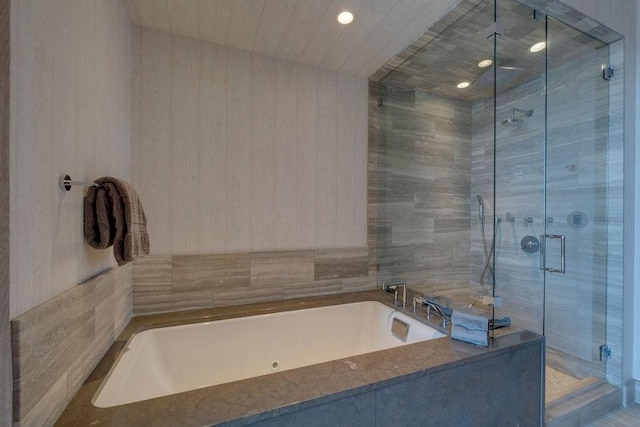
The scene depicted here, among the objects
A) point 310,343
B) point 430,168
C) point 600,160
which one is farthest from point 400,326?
point 600,160

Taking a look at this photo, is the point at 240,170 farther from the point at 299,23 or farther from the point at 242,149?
the point at 299,23

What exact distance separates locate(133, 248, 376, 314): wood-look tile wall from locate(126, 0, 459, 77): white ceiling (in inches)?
58.9

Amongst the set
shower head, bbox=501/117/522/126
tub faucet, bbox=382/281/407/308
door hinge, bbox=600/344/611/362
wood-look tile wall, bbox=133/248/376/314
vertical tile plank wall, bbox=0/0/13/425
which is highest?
shower head, bbox=501/117/522/126

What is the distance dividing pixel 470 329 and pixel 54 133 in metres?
1.91

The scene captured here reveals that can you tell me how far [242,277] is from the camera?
1.98m

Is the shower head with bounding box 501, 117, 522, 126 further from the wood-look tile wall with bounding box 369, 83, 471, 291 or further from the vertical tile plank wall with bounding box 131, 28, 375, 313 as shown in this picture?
the vertical tile plank wall with bounding box 131, 28, 375, 313

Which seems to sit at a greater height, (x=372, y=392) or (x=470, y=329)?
(x=470, y=329)

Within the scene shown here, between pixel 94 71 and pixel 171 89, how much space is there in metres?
0.66

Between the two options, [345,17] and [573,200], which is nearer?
[345,17]

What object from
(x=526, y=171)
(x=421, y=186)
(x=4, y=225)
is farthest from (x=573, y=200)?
(x=4, y=225)

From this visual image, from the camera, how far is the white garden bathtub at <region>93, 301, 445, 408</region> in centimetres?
145

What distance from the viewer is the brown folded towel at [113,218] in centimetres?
111

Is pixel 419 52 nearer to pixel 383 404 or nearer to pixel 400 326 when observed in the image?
pixel 400 326

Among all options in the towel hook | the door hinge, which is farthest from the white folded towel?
the towel hook
